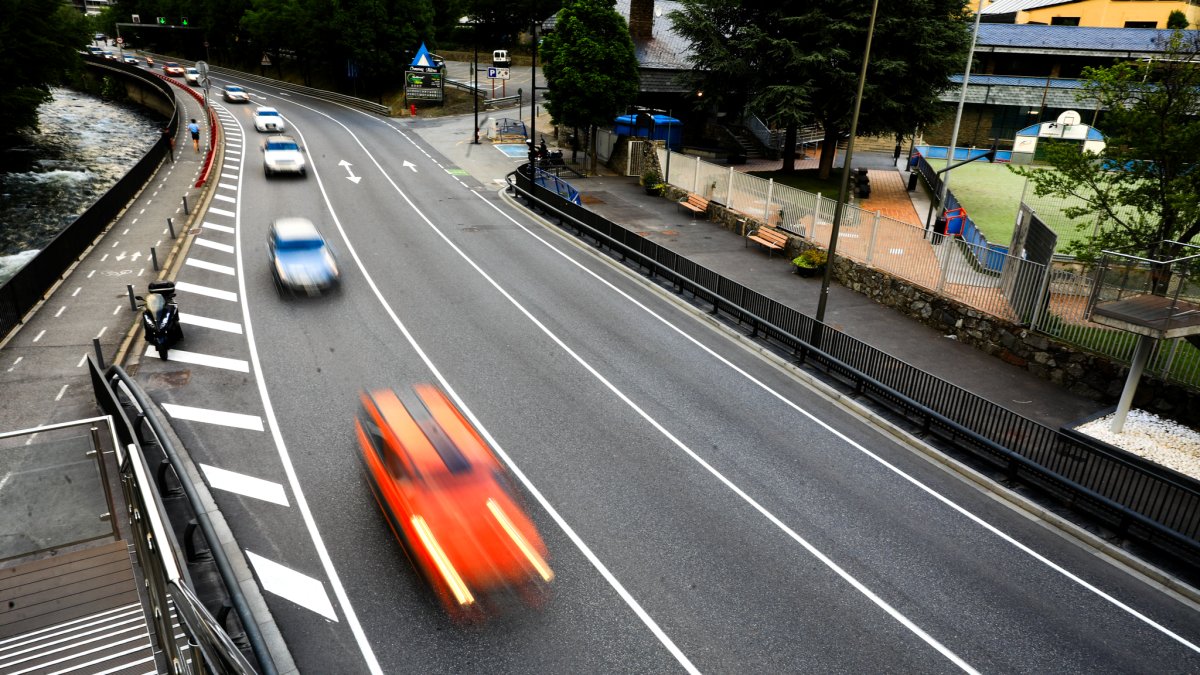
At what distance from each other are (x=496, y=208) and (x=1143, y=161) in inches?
936

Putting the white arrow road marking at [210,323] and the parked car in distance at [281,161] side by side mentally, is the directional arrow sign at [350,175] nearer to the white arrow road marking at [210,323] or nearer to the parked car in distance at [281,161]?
the parked car in distance at [281,161]

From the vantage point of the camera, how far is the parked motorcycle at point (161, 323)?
1659cm

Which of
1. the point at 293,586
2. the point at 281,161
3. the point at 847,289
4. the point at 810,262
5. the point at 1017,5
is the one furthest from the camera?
the point at 1017,5

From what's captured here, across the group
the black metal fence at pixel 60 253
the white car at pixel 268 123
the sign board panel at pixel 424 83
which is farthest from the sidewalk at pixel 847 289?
the sign board panel at pixel 424 83

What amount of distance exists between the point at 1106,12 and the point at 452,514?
75.5 meters

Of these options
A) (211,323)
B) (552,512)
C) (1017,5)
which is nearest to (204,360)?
(211,323)

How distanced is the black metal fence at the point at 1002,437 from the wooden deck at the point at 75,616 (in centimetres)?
1406

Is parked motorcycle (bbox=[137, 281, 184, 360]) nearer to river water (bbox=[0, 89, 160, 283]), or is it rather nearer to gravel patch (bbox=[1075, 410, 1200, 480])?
river water (bbox=[0, 89, 160, 283])

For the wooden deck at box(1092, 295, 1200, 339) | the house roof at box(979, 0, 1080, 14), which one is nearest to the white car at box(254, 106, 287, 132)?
the wooden deck at box(1092, 295, 1200, 339)

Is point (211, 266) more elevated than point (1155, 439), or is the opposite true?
point (1155, 439)

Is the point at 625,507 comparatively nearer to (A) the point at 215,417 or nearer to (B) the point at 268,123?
(A) the point at 215,417

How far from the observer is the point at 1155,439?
14.2 meters

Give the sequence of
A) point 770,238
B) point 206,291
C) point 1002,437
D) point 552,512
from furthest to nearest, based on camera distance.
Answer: point 770,238, point 206,291, point 1002,437, point 552,512

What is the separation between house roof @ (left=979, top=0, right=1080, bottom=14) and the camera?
65150 mm
